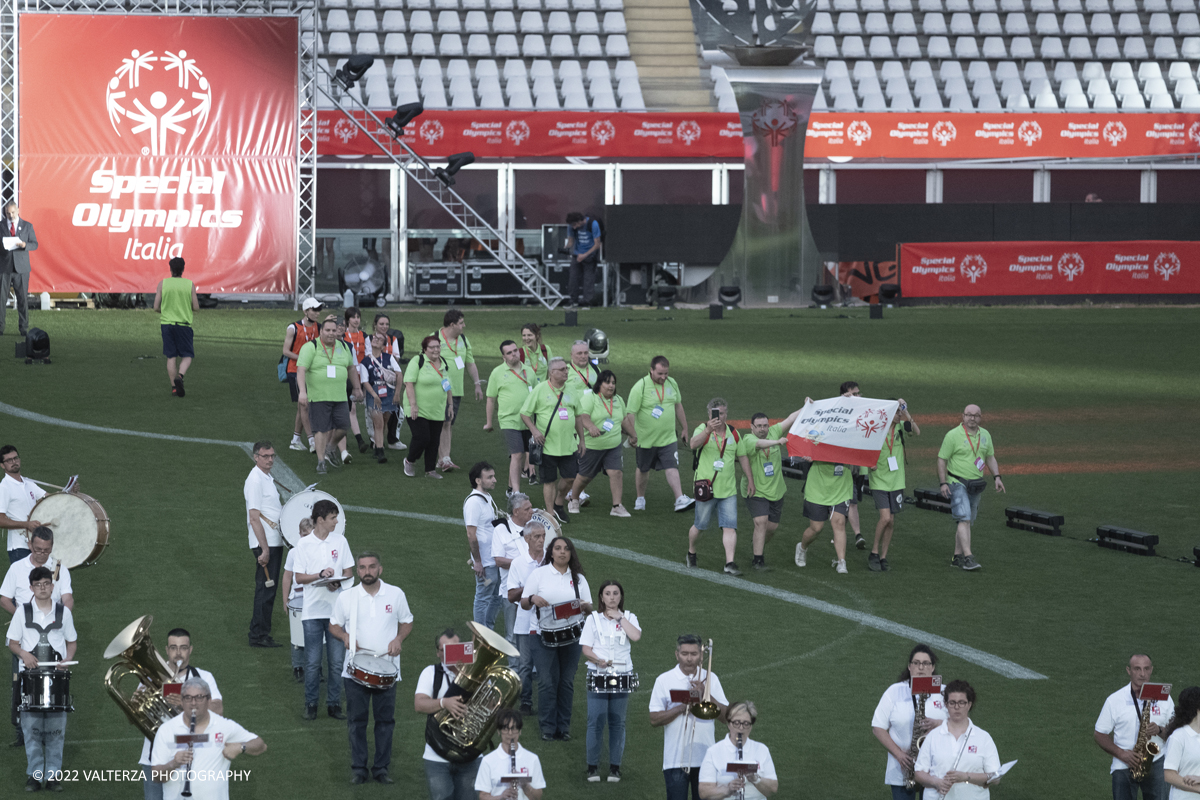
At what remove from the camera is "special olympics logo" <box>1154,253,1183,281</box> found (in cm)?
3659

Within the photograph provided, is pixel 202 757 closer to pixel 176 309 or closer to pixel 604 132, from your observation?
pixel 176 309

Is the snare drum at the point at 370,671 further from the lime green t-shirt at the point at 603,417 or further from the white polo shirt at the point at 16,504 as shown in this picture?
the lime green t-shirt at the point at 603,417

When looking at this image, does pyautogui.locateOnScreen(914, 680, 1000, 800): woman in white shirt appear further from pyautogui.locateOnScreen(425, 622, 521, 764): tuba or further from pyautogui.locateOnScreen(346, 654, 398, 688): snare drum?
pyautogui.locateOnScreen(346, 654, 398, 688): snare drum

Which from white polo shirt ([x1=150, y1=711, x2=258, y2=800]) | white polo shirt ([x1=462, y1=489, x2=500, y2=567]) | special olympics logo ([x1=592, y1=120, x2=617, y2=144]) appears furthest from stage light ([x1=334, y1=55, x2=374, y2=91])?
white polo shirt ([x1=150, y1=711, x2=258, y2=800])

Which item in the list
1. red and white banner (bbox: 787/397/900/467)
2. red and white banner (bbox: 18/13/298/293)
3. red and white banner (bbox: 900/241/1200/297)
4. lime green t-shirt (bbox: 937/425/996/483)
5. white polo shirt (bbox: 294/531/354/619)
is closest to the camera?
white polo shirt (bbox: 294/531/354/619)

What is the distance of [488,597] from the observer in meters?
12.4

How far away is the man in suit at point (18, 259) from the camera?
25.5 meters

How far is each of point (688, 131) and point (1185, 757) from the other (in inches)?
1197

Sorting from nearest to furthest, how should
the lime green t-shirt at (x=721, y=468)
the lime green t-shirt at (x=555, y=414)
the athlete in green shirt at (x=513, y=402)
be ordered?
the lime green t-shirt at (x=721, y=468) < the lime green t-shirt at (x=555, y=414) < the athlete in green shirt at (x=513, y=402)

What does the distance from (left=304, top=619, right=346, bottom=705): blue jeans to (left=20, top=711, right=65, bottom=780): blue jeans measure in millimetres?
1862

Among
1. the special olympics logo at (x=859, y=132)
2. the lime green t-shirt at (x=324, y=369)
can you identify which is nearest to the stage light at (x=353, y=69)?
the lime green t-shirt at (x=324, y=369)

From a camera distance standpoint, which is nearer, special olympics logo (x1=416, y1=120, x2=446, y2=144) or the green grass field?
the green grass field

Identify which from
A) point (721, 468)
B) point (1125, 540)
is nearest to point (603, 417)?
point (721, 468)

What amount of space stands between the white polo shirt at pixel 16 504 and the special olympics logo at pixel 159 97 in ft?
63.6
